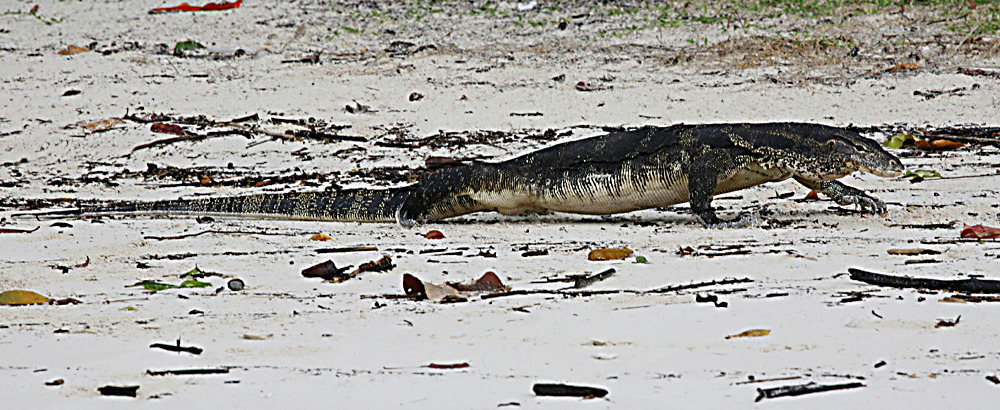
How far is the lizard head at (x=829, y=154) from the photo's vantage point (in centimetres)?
499

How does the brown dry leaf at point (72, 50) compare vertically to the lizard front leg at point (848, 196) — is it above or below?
above

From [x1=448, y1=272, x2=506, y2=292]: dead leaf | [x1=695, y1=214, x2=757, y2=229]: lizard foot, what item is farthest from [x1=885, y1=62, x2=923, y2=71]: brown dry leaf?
[x1=448, y1=272, x2=506, y2=292]: dead leaf

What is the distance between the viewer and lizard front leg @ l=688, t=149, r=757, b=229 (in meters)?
5.00

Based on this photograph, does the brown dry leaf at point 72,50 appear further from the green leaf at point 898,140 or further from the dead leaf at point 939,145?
the dead leaf at point 939,145

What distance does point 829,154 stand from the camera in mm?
5020

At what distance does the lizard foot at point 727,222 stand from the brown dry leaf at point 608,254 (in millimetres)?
1159

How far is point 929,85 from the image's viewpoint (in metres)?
8.73

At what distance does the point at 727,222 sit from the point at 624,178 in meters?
0.66

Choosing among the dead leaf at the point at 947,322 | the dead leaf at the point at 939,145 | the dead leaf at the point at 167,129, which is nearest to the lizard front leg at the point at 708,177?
the dead leaf at the point at 947,322

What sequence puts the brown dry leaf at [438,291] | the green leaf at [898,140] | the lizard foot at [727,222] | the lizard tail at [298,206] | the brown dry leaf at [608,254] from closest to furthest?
the brown dry leaf at [438,291] → the brown dry leaf at [608,254] → the lizard foot at [727,222] → the lizard tail at [298,206] → the green leaf at [898,140]

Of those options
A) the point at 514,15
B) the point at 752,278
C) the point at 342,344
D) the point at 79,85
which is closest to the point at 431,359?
the point at 342,344

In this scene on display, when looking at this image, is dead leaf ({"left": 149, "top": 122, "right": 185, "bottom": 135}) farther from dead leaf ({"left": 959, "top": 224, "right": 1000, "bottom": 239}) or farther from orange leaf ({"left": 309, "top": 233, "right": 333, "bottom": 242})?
dead leaf ({"left": 959, "top": 224, "right": 1000, "bottom": 239})

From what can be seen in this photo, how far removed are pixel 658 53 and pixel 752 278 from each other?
23.4ft

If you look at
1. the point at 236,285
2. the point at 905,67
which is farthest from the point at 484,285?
the point at 905,67
